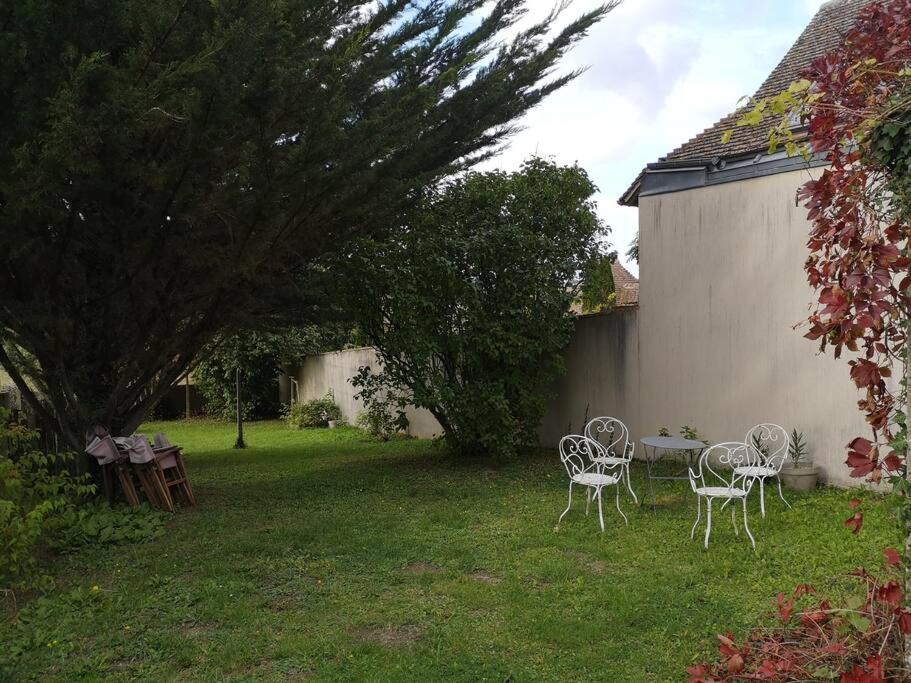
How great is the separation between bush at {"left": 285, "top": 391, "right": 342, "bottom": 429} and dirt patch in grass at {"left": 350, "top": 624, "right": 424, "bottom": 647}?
1281cm

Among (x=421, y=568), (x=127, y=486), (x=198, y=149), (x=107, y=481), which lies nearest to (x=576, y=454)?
(x=421, y=568)

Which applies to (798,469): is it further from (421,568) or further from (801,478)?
(421,568)

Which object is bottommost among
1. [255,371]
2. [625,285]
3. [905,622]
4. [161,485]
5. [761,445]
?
[161,485]

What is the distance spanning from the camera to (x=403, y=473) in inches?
361

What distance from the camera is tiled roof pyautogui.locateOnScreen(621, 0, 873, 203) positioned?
8406mm

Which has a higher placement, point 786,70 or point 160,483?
point 786,70

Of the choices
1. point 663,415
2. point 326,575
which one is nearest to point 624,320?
point 663,415

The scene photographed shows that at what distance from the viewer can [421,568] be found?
16.4 ft

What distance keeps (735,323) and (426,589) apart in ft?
17.2

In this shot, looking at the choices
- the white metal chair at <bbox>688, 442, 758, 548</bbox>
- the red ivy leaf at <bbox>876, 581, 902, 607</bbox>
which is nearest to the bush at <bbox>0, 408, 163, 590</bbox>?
the red ivy leaf at <bbox>876, 581, 902, 607</bbox>

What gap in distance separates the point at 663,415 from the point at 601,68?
169 inches

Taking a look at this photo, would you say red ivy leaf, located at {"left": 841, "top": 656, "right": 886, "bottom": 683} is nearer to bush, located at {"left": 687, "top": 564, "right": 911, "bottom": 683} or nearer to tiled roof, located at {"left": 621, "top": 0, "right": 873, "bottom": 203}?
bush, located at {"left": 687, "top": 564, "right": 911, "bottom": 683}

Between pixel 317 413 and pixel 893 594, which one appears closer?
pixel 893 594

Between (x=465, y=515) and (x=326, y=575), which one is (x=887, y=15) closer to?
(x=326, y=575)
